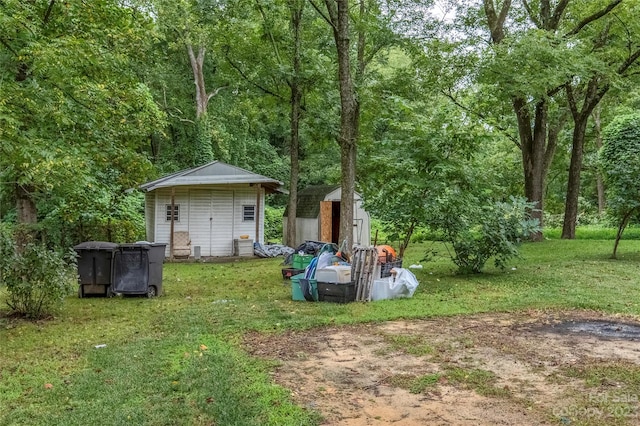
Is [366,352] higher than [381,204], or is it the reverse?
[381,204]

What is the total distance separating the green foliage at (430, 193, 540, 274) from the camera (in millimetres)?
9656

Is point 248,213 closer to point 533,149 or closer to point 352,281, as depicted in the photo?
point 533,149

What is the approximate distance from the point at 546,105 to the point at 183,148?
16.9 m

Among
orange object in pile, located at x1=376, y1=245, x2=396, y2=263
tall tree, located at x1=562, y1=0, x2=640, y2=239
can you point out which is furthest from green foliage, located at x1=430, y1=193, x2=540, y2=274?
tall tree, located at x1=562, y1=0, x2=640, y2=239

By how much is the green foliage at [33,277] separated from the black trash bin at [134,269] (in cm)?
169

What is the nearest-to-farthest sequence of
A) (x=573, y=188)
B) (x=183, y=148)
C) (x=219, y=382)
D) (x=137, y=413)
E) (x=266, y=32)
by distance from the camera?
(x=137, y=413), (x=219, y=382), (x=266, y=32), (x=573, y=188), (x=183, y=148)

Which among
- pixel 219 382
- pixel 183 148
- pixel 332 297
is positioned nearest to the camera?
pixel 219 382

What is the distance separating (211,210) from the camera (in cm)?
1571

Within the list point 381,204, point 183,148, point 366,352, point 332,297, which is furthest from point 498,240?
point 183,148

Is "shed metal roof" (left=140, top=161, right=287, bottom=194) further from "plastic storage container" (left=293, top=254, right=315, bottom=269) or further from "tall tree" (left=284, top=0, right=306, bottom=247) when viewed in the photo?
"plastic storage container" (left=293, top=254, right=315, bottom=269)

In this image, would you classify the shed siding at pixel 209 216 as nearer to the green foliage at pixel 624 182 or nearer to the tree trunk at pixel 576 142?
the green foliage at pixel 624 182

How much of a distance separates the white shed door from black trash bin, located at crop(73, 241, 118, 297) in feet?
22.8

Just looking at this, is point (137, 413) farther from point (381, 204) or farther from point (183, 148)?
point (183, 148)

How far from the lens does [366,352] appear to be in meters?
4.91
